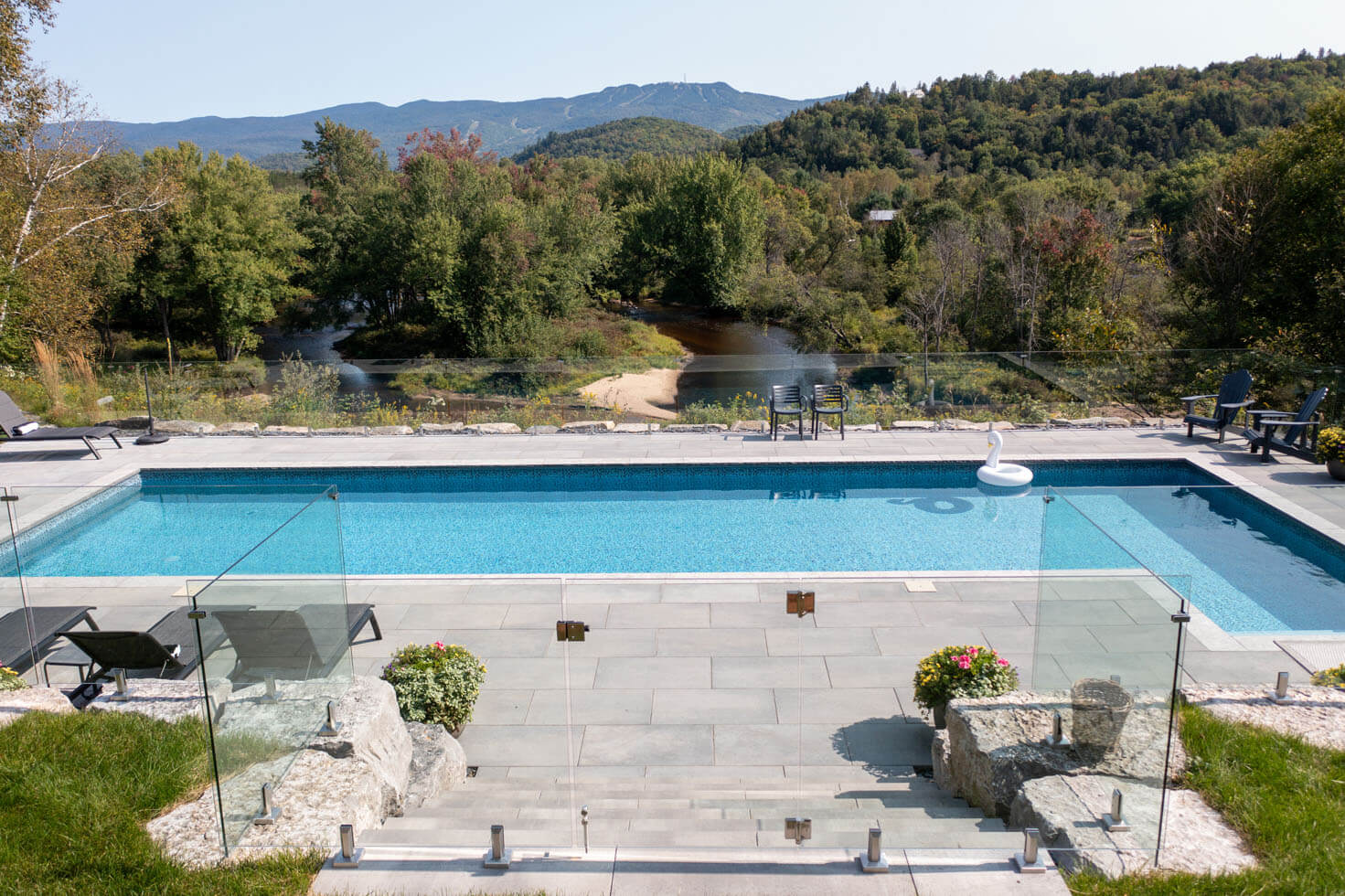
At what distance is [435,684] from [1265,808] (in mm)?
3608

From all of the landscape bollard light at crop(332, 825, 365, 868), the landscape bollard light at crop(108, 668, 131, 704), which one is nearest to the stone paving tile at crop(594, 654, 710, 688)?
the landscape bollard light at crop(332, 825, 365, 868)

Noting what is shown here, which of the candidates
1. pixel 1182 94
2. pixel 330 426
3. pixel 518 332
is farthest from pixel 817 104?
pixel 330 426

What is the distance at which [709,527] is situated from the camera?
8.32 metres

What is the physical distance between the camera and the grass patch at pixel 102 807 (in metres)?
3.01

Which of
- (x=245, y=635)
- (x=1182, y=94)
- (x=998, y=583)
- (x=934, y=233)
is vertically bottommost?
(x=998, y=583)

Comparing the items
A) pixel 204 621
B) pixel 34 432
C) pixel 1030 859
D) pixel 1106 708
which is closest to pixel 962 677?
pixel 1106 708

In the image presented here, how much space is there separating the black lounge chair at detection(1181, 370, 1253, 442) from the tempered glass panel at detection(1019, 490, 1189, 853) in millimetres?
7379

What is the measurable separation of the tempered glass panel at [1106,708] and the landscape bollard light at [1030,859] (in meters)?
0.17

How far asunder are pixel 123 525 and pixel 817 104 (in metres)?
70.3

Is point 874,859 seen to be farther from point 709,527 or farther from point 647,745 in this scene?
point 709,527

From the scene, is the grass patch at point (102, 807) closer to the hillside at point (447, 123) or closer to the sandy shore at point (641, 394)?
the sandy shore at point (641, 394)

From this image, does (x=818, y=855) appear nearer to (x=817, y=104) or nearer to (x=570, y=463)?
(x=570, y=463)

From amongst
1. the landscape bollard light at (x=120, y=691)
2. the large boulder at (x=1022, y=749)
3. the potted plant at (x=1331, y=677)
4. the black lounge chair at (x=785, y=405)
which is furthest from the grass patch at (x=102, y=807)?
the black lounge chair at (x=785, y=405)

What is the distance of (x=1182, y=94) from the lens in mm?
44031
